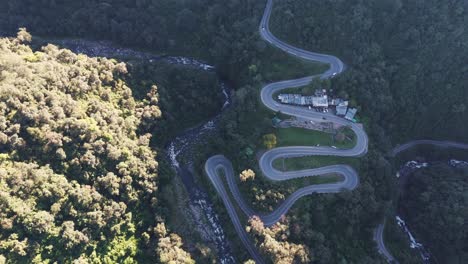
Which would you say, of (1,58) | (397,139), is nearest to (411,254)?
(397,139)

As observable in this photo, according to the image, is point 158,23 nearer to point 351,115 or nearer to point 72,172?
point 72,172

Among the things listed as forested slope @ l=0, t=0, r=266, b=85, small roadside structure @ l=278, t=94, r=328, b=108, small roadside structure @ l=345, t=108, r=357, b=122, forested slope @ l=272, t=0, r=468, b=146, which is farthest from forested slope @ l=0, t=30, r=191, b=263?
forested slope @ l=272, t=0, r=468, b=146

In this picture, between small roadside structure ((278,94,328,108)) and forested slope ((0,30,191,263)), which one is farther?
small roadside structure ((278,94,328,108))

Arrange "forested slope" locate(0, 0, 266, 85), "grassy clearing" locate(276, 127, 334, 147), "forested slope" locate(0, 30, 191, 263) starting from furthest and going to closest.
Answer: "forested slope" locate(0, 0, 266, 85) < "grassy clearing" locate(276, 127, 334, 147) < "forested slope" locate(0, 30, 191, 263)

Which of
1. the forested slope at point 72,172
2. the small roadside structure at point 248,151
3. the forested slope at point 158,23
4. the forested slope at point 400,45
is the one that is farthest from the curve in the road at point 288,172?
the forested slope at point 158,23

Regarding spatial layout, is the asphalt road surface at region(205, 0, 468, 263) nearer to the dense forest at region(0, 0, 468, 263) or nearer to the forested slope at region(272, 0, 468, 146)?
the dense forest at region(0, 0, 468, 263)

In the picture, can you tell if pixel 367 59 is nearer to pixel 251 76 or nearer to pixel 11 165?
pixel 251 76

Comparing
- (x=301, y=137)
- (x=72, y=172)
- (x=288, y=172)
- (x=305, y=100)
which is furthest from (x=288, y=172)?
(x=72, y=172)
